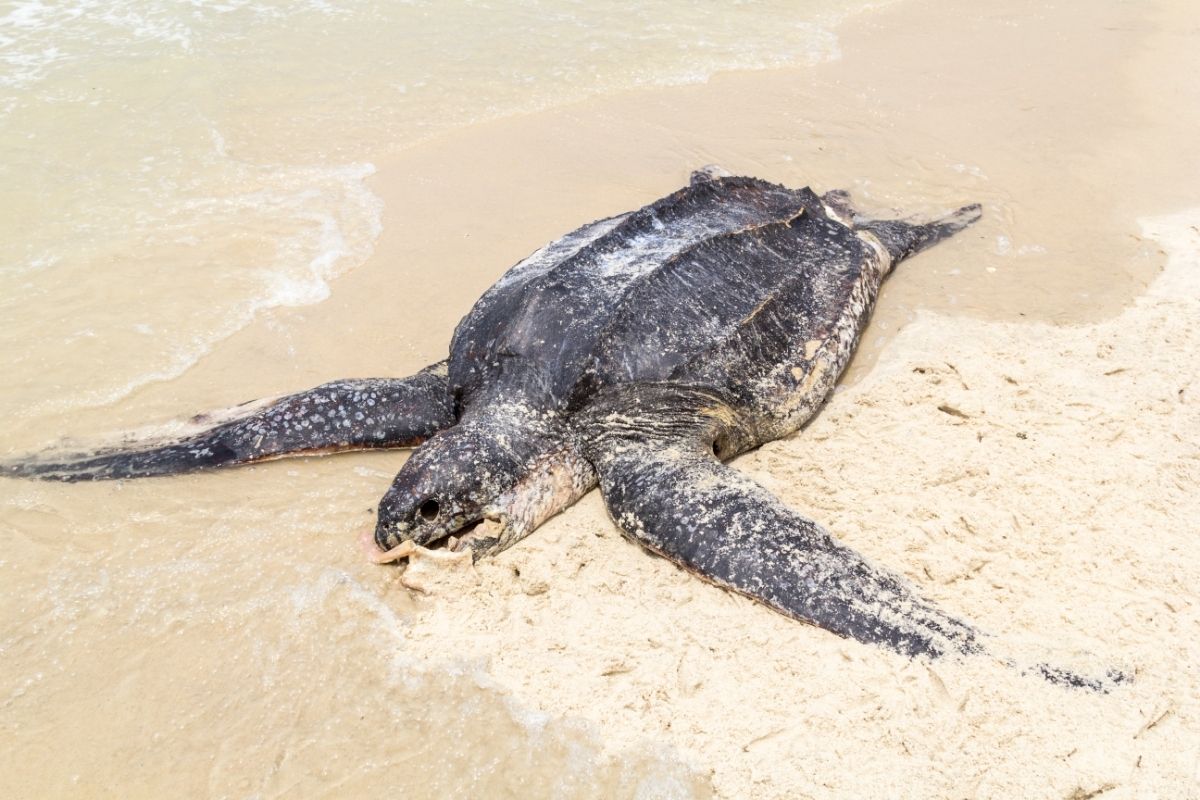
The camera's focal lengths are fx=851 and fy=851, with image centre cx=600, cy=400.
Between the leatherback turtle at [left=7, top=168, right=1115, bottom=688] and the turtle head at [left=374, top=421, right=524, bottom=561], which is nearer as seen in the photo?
the leatherback turtle at [left=7, top=168, right=1115, bottom=688]

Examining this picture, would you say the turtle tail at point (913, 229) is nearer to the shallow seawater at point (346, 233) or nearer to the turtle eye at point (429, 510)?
the shallow seawater at point (346, 233)

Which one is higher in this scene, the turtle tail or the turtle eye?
the turtle tail

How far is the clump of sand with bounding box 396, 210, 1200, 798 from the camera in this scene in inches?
129

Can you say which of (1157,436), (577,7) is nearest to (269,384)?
(1157,436)

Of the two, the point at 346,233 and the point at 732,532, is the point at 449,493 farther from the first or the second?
the point at 346,233

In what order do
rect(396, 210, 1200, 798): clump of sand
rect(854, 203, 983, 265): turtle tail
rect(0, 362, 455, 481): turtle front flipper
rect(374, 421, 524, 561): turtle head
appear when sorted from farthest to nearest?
1. rect(854, 203, 983, 265): turtle tail
2. rect(0, 362, 455, 481): turtle front flipper
3. rect(374, 421, 524, 561): turtle head
4. rect(396, 210, 1200, 798): clump of sand

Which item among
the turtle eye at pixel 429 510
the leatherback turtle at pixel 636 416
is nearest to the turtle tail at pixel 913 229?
the leatherback turtle at pixel 636 416

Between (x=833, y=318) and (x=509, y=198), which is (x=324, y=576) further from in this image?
(x=509, y=198)

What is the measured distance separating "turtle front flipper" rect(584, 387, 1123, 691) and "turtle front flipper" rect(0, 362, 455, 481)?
3.89 feet

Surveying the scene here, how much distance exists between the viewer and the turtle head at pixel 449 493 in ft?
14.1

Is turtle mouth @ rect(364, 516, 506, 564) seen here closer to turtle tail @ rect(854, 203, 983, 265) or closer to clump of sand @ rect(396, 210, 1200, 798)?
clump of sand @ rect(396, 210, 1200, 798)

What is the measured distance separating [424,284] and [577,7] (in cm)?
696

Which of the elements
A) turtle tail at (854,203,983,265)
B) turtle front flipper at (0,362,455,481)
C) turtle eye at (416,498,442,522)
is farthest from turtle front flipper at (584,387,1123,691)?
turtle tail at (854,203,983,265)

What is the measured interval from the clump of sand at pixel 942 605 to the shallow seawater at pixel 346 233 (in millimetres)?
278
